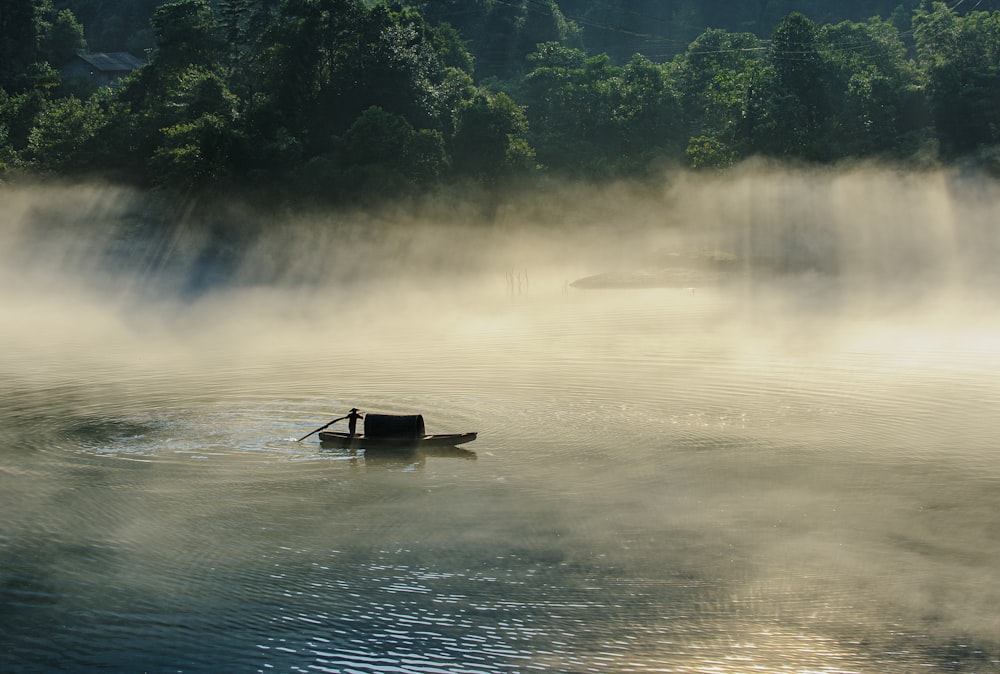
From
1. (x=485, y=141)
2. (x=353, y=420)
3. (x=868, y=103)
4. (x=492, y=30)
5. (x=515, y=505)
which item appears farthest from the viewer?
(x=492, y=30)

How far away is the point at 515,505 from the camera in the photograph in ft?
65.0

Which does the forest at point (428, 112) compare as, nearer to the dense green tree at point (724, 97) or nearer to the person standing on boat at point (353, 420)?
the dense green tree at point (724, 97)

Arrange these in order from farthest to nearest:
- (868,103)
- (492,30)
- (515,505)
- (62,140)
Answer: (492,30) → (868,103) → (62,140) → (515,505)

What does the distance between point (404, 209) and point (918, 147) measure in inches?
1346

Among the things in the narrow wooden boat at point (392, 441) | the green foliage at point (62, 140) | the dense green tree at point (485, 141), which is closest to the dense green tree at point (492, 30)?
the dense green tree at point (485, 141)

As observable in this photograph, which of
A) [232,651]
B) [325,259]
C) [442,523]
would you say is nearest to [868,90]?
[325,259]

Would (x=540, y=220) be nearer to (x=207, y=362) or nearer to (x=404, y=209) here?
(x=404, y=209)

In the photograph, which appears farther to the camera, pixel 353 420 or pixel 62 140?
pixel 62 140

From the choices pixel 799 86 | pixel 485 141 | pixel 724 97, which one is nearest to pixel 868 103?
pixel 799 86

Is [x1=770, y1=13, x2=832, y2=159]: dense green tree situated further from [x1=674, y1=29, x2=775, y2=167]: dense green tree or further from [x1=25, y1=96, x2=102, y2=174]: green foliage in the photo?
[x1=25, y1=96, x2=102, y2=174]: green foliage

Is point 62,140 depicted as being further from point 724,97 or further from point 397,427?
point 397,427

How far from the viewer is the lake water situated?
1418 centimetres

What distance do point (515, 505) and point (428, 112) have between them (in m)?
58.9

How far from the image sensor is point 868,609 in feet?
49.0
